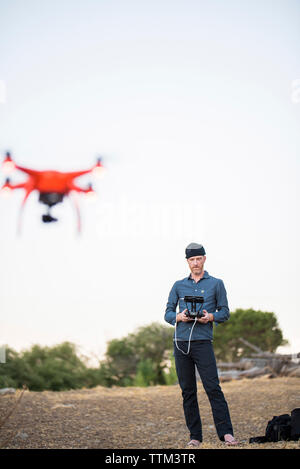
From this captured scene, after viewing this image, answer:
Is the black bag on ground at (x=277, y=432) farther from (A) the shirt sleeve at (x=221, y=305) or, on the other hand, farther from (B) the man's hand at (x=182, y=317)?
(B) the man's hand at (x=182, y=317)

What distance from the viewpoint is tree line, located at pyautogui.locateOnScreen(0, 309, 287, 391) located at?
1534 cm

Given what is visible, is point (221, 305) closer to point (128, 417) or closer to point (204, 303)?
point (204, 303)

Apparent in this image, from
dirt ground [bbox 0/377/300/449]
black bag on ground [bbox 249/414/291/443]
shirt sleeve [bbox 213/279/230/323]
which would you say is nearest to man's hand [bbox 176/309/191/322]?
shirt sleeve [bbox 213/279/230/323]

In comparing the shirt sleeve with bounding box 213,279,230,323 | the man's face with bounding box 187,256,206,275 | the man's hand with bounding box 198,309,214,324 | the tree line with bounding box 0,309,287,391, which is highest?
the man's face with bounding box 187,256,206,275

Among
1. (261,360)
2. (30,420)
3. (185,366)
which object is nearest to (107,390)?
(30,420)

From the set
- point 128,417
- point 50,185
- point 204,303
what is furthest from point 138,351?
point 204,303

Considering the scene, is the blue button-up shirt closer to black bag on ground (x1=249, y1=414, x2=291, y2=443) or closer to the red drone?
black bag on ground (x1=249, y1=414, x2=291, y2=443)

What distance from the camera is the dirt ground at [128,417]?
16.0 ft

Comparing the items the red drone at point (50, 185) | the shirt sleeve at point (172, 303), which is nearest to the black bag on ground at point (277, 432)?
the shirt sleeve at point (172, 303)

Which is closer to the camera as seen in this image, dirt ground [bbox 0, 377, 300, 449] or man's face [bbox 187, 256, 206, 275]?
man's face [bbox 187, 256, 206, 275]

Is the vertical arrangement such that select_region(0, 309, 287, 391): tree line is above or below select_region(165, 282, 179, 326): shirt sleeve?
below

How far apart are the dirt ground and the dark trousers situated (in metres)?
0.16

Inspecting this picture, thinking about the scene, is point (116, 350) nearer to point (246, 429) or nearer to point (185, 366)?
point (246, 429)

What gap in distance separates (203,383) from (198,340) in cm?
35
